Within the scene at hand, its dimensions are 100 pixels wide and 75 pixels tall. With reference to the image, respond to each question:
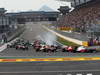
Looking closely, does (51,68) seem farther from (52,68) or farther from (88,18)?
(88,18)

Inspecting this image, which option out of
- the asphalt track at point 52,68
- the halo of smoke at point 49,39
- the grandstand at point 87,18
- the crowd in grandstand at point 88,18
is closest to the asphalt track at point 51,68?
the asphalt track at point 52,68

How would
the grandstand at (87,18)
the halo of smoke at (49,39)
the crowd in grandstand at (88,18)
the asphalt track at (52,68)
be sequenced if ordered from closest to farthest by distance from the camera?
1. the asphalt track at (52,68)
2. the grandstand at (87,18)
3. the halo of smoke at (49,39)
4. the crowd in grandstand at (88,18)

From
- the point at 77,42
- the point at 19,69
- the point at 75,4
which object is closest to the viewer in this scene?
the point at 19,69

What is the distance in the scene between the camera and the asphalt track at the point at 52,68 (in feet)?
81.2

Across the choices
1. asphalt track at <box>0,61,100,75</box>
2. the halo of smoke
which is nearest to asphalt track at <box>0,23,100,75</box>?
asphalt track at <box>0,61,100,75</box>

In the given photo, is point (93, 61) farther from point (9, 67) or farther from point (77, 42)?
point (77, 42)

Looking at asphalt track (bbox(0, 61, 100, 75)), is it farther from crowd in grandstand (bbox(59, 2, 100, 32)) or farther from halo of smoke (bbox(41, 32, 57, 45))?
crowd in grandstand (bbox(59, 2, 100, 32))

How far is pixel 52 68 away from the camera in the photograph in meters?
27.0

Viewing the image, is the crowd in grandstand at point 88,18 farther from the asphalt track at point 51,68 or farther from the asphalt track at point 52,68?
the asphalt track at point 52,68

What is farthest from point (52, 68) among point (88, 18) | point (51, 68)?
point (88, 18)

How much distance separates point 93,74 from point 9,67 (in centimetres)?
830

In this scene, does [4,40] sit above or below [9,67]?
below

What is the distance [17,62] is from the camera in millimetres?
30641

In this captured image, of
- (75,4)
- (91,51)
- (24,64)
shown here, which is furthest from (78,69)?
(75,4)
